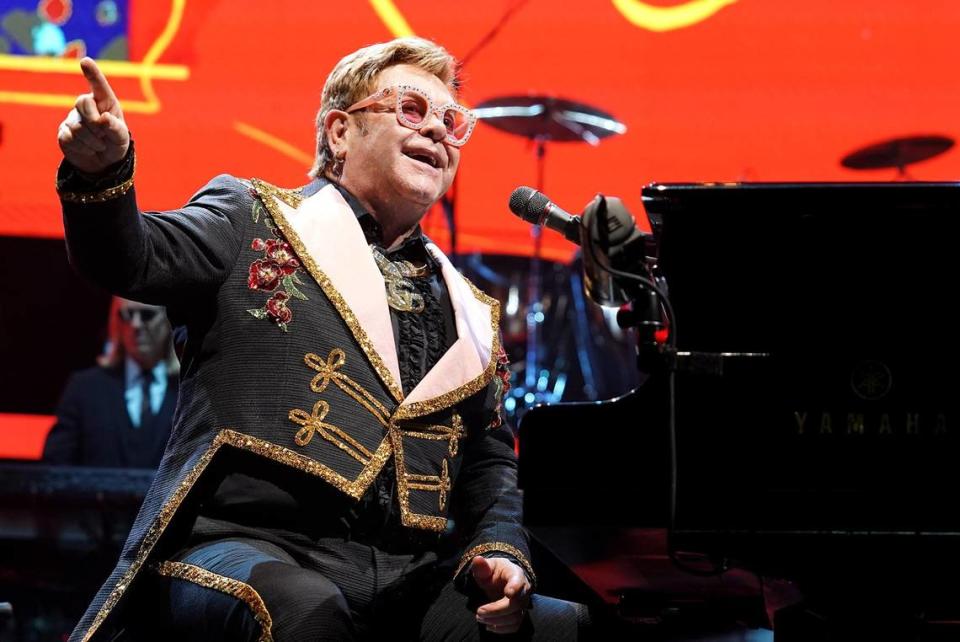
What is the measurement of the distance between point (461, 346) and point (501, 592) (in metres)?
0.59

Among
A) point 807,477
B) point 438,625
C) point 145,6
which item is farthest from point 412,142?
point 145,6

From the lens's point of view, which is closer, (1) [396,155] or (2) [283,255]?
(2) [283,255]

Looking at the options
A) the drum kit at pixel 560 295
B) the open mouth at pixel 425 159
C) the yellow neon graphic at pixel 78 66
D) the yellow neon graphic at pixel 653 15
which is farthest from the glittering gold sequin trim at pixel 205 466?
the yellow neon graphic at pixel 653 15

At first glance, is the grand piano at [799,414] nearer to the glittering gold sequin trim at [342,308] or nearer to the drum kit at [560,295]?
the glittering gold sequin trim at [342,308]

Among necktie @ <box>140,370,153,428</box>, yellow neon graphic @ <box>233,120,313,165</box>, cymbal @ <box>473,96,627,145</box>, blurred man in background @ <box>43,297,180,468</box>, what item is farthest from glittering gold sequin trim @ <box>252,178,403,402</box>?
yellow neon graphic @ <box>233,120,313,165</box>

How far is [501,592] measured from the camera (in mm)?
2357

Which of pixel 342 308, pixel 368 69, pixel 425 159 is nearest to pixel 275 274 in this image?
pixel 342 308

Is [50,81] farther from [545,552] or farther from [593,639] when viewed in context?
[593,639]

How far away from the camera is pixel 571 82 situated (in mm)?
5918

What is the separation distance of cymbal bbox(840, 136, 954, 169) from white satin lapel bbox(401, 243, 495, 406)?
358 centimetres

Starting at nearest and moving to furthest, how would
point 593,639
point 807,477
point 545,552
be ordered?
point 807,477, point 593,639, point 545,552

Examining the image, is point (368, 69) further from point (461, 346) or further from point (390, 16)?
point (390, 16)

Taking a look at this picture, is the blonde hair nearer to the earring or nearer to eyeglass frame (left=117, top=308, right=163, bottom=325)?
the earring

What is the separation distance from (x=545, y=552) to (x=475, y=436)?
50 centimetres
